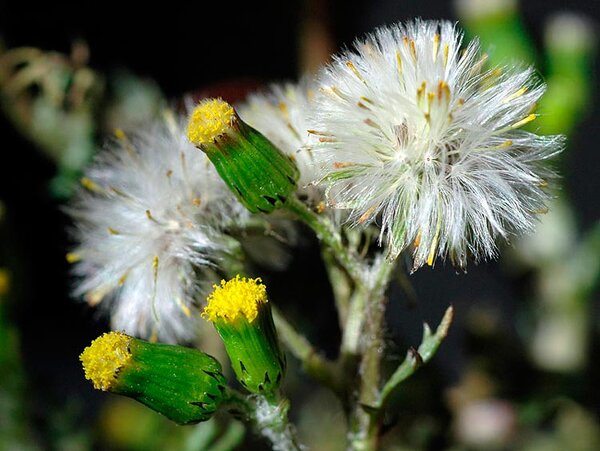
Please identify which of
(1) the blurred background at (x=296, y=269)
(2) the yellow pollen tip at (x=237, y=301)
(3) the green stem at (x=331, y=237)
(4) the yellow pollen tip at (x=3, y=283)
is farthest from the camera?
(1) the blurred background at (x=296, y=269)

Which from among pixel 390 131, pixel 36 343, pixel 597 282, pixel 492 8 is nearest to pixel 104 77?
pixel 36 343

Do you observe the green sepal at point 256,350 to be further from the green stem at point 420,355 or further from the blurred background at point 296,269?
the blurred background at point 296,269

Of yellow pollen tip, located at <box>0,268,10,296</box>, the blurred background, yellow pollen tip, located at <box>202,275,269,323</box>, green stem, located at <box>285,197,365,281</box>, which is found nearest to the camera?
yellow pollen tip, located at <box>202,275,269,323</box>

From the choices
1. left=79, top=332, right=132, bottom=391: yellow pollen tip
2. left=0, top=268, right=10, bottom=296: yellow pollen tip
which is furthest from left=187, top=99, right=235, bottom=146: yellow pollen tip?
left=0, top=268, right=10, bottom=296: yellow pollen tip

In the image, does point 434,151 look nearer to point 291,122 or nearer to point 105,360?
point 291,122

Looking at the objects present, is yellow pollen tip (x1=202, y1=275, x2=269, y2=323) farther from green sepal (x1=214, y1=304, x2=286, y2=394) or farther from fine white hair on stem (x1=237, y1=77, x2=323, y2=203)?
fine white hair on stem (x1=237, y1=77, x2=323, y2=203)

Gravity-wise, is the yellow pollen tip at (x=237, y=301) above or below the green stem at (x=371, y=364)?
above

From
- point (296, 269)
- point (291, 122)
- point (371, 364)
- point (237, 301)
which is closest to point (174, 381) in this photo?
point (237, 301)

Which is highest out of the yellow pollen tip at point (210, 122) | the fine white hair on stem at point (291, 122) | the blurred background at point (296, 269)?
the yellow pollen tip at point (210, 122)

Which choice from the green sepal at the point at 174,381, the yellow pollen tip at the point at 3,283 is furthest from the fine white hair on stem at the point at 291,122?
the yellow pollen tip at the point at 3,283
